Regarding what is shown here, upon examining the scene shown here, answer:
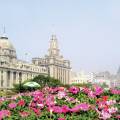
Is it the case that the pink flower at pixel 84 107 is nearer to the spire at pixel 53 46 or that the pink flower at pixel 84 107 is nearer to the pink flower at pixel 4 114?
the pink flower at pixel 4 114

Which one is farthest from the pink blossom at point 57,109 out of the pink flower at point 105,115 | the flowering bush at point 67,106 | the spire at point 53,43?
the spire at point 53,43

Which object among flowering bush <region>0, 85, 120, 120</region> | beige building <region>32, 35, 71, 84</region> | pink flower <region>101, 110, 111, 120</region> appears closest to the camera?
pink flower <region>101, 110, 111, 120</region>

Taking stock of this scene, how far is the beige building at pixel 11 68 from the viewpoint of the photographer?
4690 inches

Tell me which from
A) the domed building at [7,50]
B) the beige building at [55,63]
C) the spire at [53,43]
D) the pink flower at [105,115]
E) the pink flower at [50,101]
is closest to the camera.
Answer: the pink flower at [105,115]

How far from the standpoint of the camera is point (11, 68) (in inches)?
4835

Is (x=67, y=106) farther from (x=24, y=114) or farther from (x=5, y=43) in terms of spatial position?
(x=5, y=43)

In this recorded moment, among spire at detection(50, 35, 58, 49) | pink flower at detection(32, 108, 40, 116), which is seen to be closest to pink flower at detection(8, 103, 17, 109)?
pink flower at detection(32, 108, 40, 116)

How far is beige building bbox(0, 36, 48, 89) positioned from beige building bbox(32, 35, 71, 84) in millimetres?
3284

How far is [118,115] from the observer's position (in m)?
9.38

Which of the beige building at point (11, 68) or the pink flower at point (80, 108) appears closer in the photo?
the pink flower at point (80, 108)

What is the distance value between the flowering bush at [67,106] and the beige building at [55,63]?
13573 centimetres

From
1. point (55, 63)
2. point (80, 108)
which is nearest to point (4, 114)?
point (80, 108)

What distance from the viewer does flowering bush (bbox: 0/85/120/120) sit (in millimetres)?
9445

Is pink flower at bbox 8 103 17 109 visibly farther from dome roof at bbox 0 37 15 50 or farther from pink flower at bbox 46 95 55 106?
dome roof at bbox 0 37 15 50
